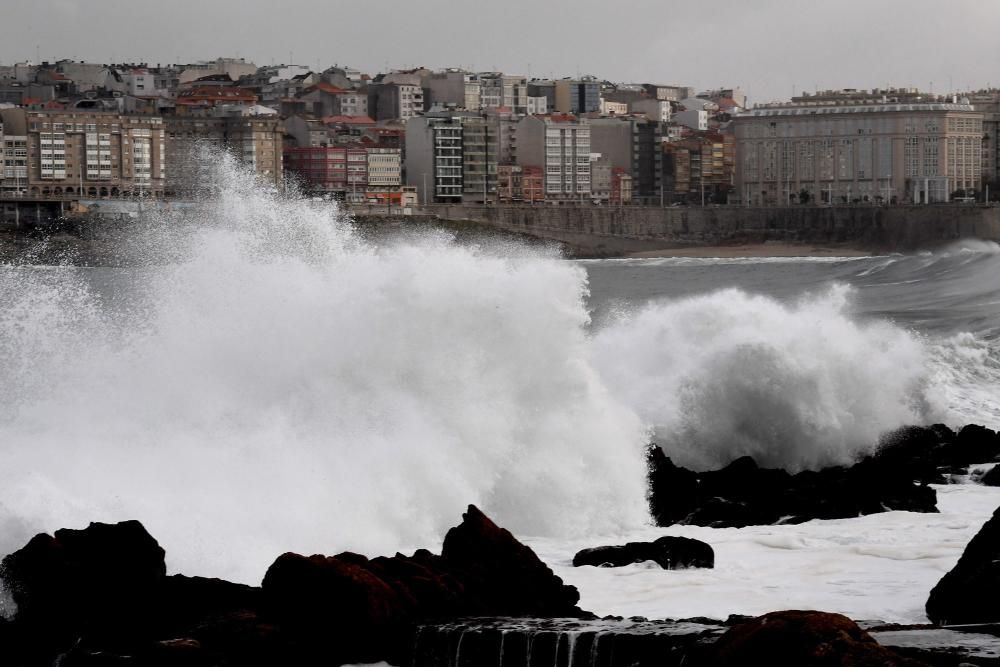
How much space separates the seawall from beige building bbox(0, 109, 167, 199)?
1663cm

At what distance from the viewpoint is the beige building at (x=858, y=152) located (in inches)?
4279

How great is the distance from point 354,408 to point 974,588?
514cm

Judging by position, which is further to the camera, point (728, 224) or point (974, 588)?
point (728, 224)

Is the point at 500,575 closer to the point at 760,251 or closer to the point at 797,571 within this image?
the point at 797,571

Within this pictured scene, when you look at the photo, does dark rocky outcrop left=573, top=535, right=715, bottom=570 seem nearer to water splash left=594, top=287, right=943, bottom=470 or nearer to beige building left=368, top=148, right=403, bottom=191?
water splash left=594, top=287, right=943, bottom=470

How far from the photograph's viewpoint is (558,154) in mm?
110312

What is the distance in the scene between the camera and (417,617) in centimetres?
966

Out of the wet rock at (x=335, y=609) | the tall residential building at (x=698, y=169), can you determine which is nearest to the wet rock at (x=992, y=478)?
the wet rock at (x=335, y=609)

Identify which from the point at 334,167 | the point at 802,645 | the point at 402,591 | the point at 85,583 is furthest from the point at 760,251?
the point at 802,645

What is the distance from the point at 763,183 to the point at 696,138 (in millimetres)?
9710

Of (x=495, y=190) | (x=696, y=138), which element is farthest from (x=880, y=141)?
(x=495, y=190)

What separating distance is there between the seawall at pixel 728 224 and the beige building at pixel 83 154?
16627 mm

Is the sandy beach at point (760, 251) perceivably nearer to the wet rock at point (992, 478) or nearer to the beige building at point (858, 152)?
the beige building at point (858, 152)

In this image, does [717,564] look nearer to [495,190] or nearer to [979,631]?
[979,631]
